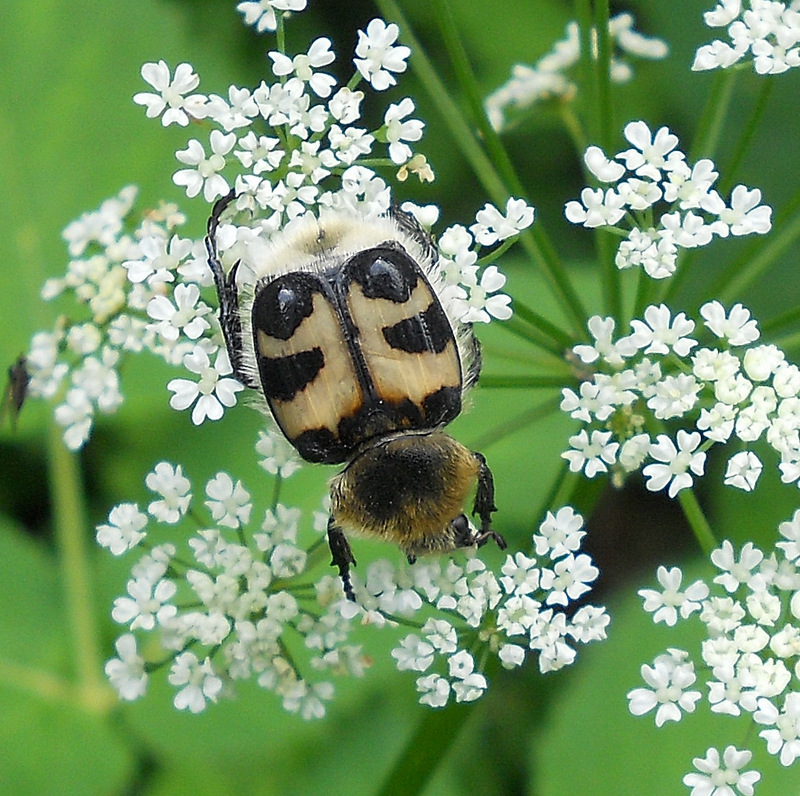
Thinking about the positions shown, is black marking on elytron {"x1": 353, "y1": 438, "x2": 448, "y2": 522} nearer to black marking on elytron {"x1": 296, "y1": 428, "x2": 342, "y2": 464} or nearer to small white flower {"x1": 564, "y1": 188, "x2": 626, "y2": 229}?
black marking on elytron {"x1": 296, "y1": 428, "x2": 342, "y2": 464}

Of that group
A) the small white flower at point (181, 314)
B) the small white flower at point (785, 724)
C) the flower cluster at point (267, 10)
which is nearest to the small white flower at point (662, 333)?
the small white flower at point (785, 724)

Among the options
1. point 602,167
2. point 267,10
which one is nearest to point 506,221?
point 602,167

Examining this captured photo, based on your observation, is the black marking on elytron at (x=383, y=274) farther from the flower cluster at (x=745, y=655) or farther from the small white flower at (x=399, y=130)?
the flower cluster at (x=745, y=655)

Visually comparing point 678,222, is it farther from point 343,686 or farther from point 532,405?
point 343,686

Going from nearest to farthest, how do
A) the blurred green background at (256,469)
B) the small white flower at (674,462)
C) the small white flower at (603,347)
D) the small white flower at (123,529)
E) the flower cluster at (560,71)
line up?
1. the small white flower at (674,462)
2. the small white flower at (603,347)
3. the small white flower at (123,529)
4. the blurred green background at (256,469)
5. the flower cluster at (560,71)

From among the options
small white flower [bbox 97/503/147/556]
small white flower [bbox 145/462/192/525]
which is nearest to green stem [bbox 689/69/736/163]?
small white flower [bbox 145/462/192/525]

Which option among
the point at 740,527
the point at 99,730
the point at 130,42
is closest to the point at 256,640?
the point at 99,730


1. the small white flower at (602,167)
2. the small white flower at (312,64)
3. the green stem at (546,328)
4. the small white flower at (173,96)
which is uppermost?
the small white flower at (173,96)
